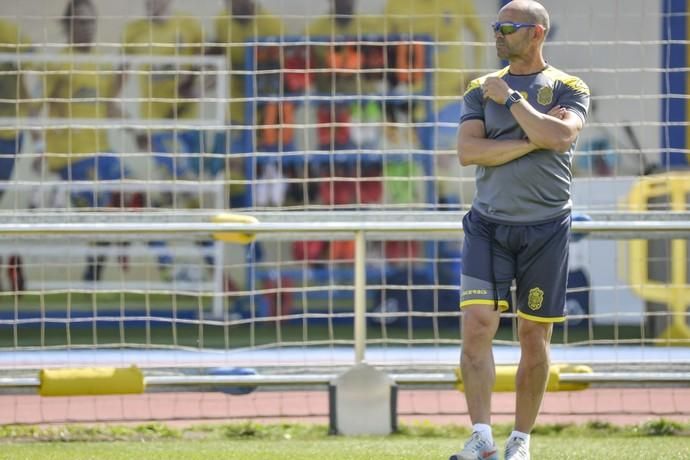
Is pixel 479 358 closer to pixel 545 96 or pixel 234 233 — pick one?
pixel 545 96

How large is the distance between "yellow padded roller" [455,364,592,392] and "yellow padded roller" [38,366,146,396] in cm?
172

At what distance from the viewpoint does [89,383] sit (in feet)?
25.1

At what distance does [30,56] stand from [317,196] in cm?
471

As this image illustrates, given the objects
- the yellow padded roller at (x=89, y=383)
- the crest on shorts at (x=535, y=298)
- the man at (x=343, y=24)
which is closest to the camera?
the crest on shorts at (x=535, y=298)

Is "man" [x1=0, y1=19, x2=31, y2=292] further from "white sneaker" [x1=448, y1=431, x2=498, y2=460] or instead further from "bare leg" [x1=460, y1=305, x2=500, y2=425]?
"white sneaker" [x1=448, y1=431, x2=498, y2=460]

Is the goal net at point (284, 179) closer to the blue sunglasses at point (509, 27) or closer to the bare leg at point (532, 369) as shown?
the bare leg at point (532, 369)

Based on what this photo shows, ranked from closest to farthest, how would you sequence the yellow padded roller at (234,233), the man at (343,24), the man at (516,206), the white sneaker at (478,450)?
1. the white sneaker at (478,450)
2. the man at (516,206)
3. the yellow padded roller at (234,233)
4. the man at (343,24)

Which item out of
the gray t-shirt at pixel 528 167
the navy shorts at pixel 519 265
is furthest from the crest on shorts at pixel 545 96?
the navy shorts at pixel 519 265

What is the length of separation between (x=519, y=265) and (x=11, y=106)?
7361 millimetres

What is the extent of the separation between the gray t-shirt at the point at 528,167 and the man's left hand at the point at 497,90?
0.07 metres

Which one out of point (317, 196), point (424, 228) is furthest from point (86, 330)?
point (424, 228)

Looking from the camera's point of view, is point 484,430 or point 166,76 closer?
point 484,430

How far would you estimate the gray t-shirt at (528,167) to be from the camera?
553 cm

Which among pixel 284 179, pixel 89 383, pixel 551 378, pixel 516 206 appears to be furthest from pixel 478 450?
pixel 284 179
